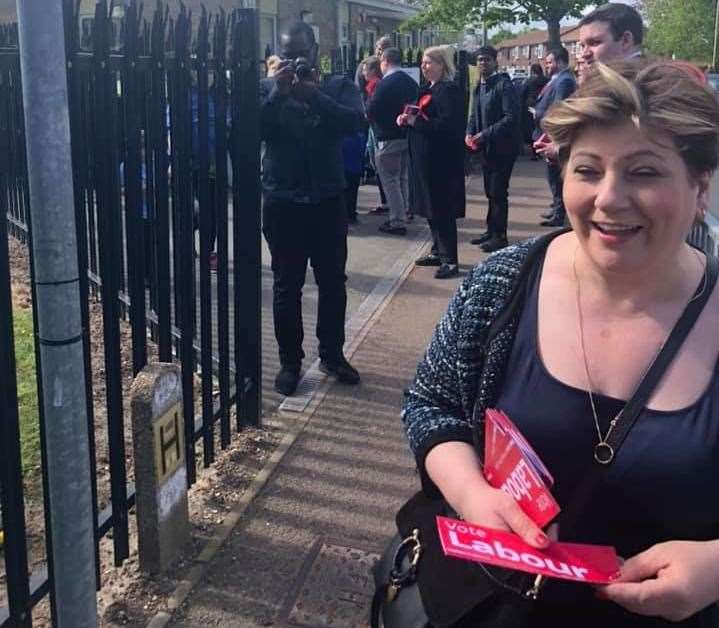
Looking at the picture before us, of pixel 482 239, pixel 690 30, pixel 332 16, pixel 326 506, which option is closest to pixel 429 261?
pixel 482 239

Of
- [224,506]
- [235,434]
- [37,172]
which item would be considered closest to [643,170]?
[37,172]

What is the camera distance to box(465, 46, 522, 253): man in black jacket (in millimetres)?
8398

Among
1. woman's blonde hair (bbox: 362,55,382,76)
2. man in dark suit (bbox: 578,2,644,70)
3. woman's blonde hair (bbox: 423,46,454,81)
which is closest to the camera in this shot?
man in dark suit (bbox: 578,2,644,70)

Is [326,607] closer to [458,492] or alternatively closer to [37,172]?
[458,492]

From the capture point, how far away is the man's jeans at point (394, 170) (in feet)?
30.1

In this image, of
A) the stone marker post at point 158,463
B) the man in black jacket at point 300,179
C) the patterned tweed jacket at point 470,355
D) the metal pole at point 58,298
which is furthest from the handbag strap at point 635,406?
the man in black jacket at point 300,179

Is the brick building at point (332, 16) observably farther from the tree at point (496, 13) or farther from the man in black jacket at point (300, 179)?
the man in black jacket at point (300, 179)

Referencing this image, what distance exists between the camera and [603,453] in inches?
64.5

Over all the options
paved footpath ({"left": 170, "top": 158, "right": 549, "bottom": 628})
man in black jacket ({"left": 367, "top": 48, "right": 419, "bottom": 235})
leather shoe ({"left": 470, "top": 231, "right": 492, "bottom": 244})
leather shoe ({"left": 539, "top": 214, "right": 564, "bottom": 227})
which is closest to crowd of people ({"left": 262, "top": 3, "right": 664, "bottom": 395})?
paved footpath ({"left": 170, "top": 158, "right": 549, "bottom": 628})

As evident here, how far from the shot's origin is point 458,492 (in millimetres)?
1758

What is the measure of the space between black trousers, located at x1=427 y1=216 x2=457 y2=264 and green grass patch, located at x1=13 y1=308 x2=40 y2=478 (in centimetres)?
343

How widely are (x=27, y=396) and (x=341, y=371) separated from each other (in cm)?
178

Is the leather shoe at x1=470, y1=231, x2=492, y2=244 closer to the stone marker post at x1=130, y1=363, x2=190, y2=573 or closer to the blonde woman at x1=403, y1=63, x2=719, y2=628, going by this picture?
the stone marker post at x1=130, y1=363, x2=190, y2=573

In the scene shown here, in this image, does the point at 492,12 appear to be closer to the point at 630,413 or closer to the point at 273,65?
the point at 273,65
